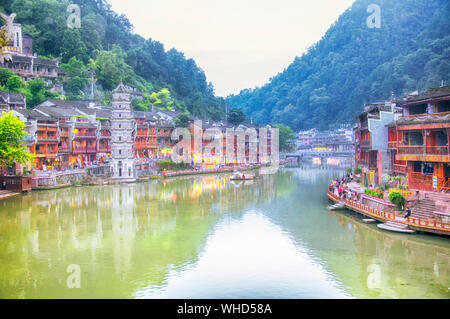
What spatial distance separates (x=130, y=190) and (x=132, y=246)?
29085 mm

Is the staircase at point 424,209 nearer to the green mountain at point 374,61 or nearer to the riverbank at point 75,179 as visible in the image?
the riverbank at point 75,179

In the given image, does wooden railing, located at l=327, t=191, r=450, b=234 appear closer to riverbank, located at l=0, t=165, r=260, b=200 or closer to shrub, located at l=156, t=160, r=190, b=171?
riverbank, located at l=0, t=165, r=260, b=200

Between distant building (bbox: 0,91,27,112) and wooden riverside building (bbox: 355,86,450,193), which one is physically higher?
distant building (bbox: 0,91,27,112)

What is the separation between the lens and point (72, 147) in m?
69.5

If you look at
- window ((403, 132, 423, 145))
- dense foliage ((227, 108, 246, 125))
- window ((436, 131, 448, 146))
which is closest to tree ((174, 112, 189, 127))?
dense foliage ((227, 108, 246, 125))

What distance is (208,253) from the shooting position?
2738cm

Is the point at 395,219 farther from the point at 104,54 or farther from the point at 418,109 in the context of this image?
the point at 104,54

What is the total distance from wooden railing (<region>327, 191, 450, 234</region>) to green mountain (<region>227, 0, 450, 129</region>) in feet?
285

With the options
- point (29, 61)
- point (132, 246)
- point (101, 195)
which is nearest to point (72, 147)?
point (101, 195)

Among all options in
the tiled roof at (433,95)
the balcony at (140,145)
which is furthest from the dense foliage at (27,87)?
the tiled roof at (433,95)

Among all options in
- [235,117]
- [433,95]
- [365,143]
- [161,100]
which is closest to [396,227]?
[433,95]

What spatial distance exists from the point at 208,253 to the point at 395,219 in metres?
12.4

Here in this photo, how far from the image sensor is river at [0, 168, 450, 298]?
21.4 m
